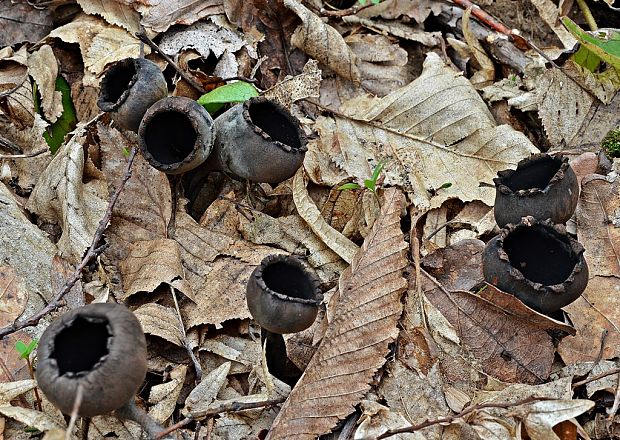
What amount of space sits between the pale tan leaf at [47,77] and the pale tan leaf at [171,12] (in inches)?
24.7

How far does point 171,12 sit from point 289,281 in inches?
94.4

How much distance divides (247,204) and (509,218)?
1430mm

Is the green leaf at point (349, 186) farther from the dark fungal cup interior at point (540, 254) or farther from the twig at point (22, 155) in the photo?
the twig at point (22, 155)

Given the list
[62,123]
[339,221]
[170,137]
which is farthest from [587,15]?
[62,123]

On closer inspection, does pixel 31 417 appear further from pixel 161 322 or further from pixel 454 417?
pixel 454 417

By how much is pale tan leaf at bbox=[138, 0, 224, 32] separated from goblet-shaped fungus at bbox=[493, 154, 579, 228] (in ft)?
7.65

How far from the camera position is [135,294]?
369cm

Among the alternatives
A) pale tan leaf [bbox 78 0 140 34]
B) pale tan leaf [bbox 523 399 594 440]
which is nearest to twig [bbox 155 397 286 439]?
pale tan leaf [bbox 523 399 594 440]

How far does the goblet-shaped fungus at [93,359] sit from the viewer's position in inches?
99.2

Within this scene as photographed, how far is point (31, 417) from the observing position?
2.99 meters

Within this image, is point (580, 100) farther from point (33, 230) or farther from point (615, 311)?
point (33, 230)

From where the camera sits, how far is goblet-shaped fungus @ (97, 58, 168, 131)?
383 cm

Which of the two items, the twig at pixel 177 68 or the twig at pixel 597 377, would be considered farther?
the twig at pixel 177 68

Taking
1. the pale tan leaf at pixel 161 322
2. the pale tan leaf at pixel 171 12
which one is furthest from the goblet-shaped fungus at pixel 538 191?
the pale tan leaf at pixel 171 12
